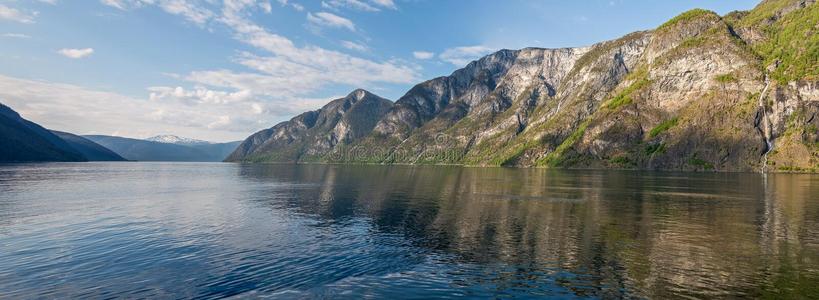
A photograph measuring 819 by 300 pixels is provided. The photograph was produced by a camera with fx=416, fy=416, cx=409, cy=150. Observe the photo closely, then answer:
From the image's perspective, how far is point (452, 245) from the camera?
148ft

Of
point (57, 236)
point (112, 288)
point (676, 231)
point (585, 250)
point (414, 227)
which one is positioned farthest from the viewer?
point (414, 227)

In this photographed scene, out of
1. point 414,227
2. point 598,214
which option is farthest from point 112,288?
point 598,214

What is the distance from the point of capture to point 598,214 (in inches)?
2662

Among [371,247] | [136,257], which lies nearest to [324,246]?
[371,247]

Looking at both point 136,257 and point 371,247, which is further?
point 371,247

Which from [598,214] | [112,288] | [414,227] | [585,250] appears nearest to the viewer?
[112,288]

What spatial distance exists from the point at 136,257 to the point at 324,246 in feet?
57.6

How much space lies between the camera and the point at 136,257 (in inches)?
1555

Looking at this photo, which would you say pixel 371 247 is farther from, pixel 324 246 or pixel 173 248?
pixel 173 248

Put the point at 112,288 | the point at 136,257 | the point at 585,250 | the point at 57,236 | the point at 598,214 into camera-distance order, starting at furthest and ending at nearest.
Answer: the point at 598,214 < the point at 57,236 < the point at 585,250 < the point at 136,257 < the point at 112,288

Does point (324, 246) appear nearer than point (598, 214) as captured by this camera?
Yes

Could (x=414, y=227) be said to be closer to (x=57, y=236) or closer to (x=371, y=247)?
(x=371, y=247)

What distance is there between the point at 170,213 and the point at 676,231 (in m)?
75.8

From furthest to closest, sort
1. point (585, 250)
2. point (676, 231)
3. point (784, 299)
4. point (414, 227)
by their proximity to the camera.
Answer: point (414, 227)
point (676, 231)
point (585, 250)
point (784, 299)
